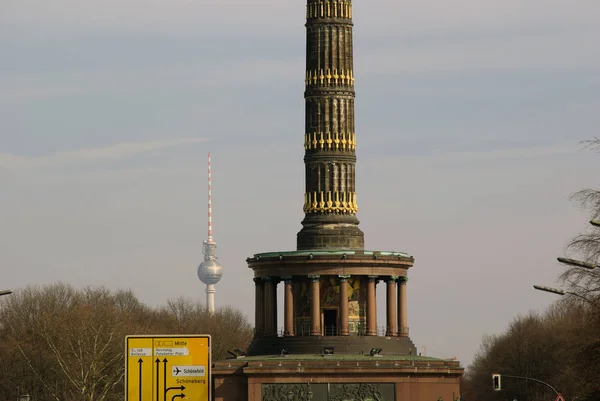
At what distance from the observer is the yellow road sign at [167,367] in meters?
77.1

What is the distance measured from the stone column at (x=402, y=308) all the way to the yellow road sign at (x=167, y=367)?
6690cm

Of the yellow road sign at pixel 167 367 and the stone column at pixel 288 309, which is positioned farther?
the stone column at pixel 288 309

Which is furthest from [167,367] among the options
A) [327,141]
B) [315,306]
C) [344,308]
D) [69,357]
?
[69,357]

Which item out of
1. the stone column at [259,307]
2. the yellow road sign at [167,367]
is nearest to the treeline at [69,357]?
the stone column at [259,307]

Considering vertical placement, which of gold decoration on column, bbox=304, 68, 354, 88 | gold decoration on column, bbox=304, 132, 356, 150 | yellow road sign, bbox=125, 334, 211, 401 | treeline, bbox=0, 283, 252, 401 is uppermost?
gold decoration on column, bbox=304, 68, 354, 88

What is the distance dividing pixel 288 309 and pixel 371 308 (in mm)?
6169

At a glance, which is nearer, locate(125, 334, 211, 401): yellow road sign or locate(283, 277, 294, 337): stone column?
locate(125, 334, 211, 401): yellow road sign

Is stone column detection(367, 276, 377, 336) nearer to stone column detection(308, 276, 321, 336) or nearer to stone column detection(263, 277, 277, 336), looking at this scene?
stone column detection(308, 276, 321, 336)

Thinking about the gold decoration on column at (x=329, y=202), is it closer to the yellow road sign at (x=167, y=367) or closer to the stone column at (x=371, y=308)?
the stone column at (x=371, y=308)

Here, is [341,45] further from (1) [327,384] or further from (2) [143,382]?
(2) [143,382]

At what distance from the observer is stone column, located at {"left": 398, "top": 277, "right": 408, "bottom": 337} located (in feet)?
472

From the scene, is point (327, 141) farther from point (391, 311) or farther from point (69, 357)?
point (69, 357)

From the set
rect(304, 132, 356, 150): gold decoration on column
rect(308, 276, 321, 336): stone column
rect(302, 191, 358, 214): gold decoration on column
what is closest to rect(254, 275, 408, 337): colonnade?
rect(308, 276, 321, 336): stone column

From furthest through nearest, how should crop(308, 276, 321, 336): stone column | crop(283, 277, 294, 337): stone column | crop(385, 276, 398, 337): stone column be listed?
1. crop(385, 276, 398, 337): stone column
2. crop(283, 277, 294, 337): stone column
3. crop(308, 276, 321, 336): stone column
